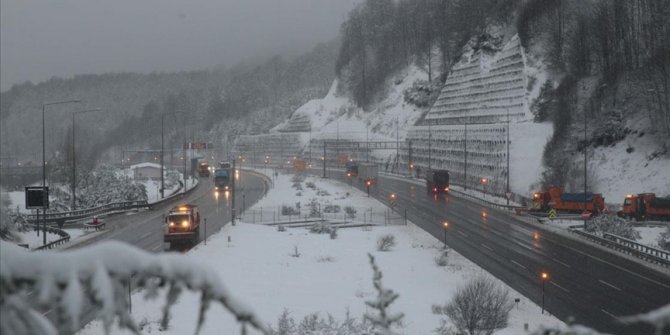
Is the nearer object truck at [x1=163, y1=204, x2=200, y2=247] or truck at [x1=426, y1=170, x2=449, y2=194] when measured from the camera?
truck at [x1=163, y1=204, x2=200, y2=247]

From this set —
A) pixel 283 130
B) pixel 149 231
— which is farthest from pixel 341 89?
pixel 149 231

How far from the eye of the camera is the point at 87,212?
54500 millimetres

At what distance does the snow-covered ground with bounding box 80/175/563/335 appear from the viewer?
2216 centimetres

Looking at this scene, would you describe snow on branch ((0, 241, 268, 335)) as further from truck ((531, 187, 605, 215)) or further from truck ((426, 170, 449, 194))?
truck ((426, 170, 449, 194))

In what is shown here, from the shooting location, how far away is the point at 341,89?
161 metres

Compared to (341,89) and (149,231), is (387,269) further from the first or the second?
(341,89)

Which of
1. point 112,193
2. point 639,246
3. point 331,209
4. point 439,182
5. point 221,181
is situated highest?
point 439,182

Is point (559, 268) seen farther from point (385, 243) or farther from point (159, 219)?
point (159, 219)

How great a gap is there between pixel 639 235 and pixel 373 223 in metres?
18.7

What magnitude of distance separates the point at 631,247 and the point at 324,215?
26.5 meters

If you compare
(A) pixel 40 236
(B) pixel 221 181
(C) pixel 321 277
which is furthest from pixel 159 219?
(B) pixel 221 181

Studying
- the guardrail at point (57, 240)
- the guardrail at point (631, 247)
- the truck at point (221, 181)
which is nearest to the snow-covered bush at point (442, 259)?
the guardrail at point (631, 247)

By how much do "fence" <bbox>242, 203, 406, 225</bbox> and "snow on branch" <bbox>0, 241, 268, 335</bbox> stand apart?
47.6m

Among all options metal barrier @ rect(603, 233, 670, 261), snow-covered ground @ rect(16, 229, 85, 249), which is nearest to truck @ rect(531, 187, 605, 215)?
metal barrier @ rect(603, 233, 670, 261)
